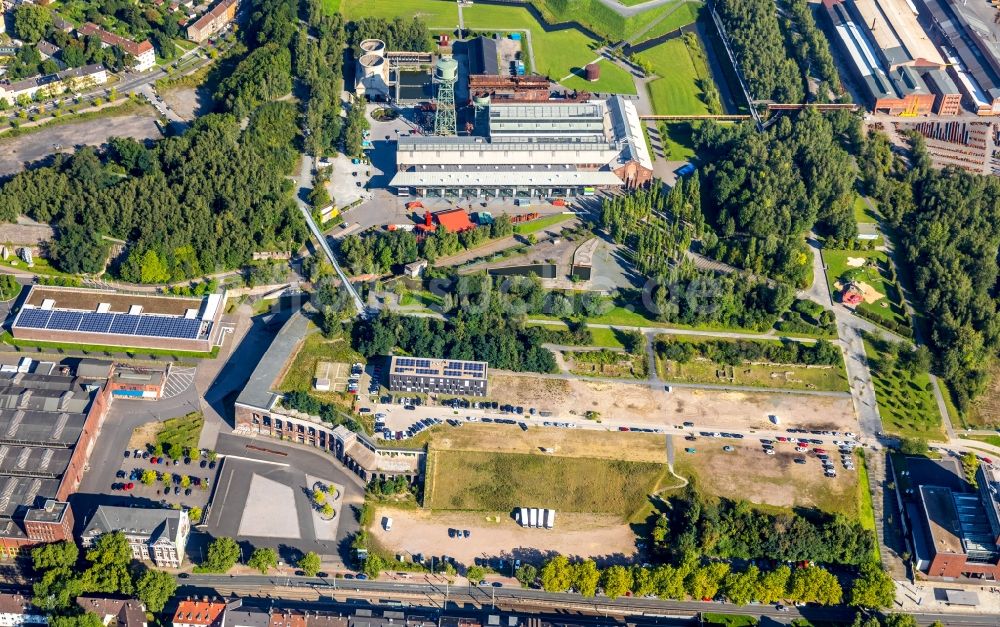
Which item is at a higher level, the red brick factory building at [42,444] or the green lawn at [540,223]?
the green lawn at [540,223]

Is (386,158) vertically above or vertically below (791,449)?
above

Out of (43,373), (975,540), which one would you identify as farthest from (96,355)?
(975,540)

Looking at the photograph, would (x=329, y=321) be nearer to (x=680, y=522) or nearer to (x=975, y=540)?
(x=680, y=522)

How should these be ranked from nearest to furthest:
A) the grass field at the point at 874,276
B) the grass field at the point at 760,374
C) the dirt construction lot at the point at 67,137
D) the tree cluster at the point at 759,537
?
1. the tree cluster at the point at 759,537
2. the grass field at the point at 760,374
3. the grass field at the point at 874,276
4. the dirt construction lot at the point at 67,137

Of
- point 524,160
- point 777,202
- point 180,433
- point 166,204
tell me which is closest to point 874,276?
point 777,202

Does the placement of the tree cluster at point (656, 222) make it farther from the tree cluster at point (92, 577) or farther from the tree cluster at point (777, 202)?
the tree cluster at point (92, 577)

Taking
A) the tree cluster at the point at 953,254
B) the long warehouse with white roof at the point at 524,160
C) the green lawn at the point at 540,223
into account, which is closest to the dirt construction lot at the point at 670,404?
the tree cluster at the point at 953,254

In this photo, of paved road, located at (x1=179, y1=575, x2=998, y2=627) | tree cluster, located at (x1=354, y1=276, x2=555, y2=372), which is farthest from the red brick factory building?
tree cluster, located at (x1=354, y1=276, x2=555, y2=372)

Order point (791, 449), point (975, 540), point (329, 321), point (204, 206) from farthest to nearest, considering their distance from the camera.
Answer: point (204, 206) < point (329, 321) < point (791, 449) < point (975, 540)
